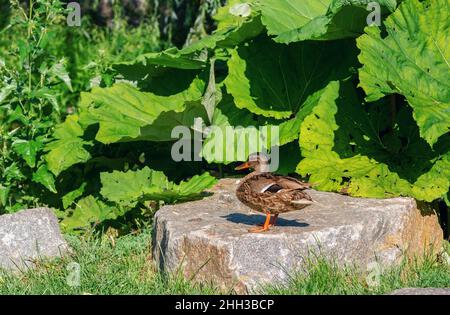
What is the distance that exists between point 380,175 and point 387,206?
0.39m

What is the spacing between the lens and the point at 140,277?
213 inches

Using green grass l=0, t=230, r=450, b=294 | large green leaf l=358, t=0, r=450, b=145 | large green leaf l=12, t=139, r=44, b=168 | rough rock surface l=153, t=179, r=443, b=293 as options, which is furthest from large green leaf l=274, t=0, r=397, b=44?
large green leaf l=12, t=139, r=44, b=168

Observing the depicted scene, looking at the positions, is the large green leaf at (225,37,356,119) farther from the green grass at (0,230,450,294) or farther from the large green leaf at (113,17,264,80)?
the green grass at (0,230,450,294)

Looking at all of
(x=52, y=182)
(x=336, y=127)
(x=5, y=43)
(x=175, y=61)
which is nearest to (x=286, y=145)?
(x=336, y=127)

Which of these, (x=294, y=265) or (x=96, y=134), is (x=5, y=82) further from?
(x=294, y=265)


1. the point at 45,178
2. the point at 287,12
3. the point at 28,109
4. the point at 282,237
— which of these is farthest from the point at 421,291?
the point at 28,109

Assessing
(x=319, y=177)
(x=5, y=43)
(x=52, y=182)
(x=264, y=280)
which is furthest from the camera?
(x=5, y=43)

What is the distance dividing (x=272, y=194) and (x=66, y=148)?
7.13ft

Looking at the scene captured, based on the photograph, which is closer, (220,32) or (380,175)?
(380,175)

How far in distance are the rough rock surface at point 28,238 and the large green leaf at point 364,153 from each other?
5.12 ft

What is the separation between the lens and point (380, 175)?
591 cm

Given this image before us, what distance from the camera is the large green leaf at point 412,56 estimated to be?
5.73 m

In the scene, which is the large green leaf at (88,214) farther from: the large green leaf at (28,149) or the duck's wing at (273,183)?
the duck's wing at (273,183)


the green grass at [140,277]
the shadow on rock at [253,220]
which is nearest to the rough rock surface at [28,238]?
the green grass at [140,277]
